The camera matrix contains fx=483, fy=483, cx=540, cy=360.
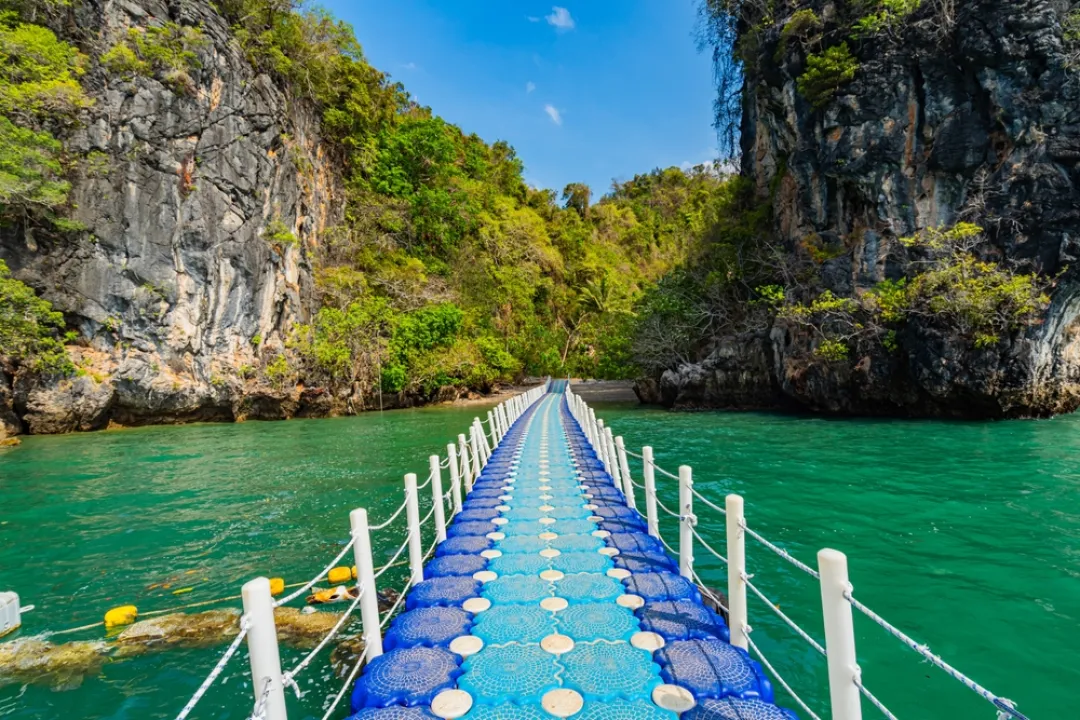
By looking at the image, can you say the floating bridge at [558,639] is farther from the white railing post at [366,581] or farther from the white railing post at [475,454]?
the white railing post at [475,454]

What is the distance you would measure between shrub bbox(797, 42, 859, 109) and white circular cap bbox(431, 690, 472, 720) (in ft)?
77.3

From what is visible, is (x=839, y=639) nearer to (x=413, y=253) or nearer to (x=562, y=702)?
(x=562, y=702)

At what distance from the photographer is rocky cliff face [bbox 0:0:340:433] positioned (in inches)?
725

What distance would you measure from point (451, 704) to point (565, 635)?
0.95 metres

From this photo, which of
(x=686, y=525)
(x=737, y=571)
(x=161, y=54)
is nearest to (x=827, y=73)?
(x=686, y=525)

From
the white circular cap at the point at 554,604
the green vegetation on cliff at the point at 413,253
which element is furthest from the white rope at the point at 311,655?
the green vegetation on cliff at the point at 413,253

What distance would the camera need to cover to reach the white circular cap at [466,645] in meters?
3.18

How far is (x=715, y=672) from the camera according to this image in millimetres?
2875

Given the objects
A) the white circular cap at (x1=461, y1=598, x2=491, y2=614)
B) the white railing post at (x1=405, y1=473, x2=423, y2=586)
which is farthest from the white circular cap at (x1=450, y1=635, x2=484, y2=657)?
the white railing post at (x1=405, y1=473, x2=423, y2=586)

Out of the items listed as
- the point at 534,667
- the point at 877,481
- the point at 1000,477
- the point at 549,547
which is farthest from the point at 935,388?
the point at 534,667

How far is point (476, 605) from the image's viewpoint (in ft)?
12.5

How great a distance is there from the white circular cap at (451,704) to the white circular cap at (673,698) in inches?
41.0

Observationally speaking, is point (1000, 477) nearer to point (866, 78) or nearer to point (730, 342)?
point (730, 342)

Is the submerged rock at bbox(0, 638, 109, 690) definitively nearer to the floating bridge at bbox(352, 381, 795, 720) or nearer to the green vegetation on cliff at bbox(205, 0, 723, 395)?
the floating bridge at bbox(352, 381, 795, 720)
